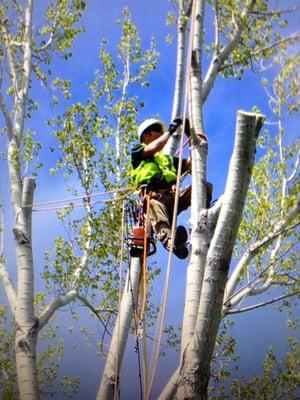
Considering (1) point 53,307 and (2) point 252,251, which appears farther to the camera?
(1) point 53,307

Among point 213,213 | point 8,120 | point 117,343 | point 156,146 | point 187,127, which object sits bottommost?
point 117,343

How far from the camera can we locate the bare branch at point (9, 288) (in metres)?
5.77

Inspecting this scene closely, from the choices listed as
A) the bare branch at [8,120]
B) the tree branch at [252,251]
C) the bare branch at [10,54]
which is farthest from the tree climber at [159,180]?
the bare branch at [10,54]

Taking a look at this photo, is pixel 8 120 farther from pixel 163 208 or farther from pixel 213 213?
pixel 213 213

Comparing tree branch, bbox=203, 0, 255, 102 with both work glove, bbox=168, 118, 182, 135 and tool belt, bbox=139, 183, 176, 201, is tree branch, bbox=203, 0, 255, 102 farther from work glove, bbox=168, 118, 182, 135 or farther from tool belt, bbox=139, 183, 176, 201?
tool belt, bbox=139, 183, 176, 201

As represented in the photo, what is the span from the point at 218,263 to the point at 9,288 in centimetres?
402

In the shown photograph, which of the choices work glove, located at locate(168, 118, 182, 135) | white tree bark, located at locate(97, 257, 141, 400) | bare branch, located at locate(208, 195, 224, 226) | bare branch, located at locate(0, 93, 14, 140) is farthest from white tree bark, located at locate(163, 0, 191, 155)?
bare branch, located at locate(0, 93, 14, 140)

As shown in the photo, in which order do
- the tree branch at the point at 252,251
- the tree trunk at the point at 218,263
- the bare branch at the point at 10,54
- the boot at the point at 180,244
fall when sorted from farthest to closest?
the bare branch at the point at 10,54, the tree branch at the point at 252,251, the boot at the point at 180,244, the tree trunk at the point at 218,263

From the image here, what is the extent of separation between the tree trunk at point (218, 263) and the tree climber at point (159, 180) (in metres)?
1.28

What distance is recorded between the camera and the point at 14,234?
5.73 m

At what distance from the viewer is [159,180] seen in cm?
434

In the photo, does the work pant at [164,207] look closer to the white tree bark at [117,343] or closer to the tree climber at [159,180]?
the tree climber at [159,180]

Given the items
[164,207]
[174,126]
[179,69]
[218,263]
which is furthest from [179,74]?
[218,263]

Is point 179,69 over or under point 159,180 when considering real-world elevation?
over
